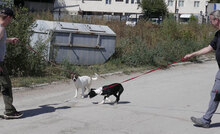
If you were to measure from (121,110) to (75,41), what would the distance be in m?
5.71

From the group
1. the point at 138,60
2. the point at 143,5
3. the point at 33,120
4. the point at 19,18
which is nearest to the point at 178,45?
the point at 138,60

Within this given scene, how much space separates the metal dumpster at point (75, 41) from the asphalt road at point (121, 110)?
72.7 inches

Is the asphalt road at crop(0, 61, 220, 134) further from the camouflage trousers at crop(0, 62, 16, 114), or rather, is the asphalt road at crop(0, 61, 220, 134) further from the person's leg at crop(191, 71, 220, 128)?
the camouflage trousers at crop(0, 62, 16, 114)

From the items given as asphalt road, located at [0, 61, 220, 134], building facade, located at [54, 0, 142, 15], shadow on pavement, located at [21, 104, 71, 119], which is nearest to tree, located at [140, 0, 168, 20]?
building facade, located at [54, 0, 142, 15]

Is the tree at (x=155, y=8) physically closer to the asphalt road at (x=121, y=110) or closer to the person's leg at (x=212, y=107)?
the asphalt road at (x=121, y=110)

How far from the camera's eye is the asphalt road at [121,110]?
6316mm

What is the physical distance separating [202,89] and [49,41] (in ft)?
17.9

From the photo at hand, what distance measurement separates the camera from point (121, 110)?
7699mm

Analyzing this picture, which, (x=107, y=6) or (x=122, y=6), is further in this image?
(x=107, y=6)

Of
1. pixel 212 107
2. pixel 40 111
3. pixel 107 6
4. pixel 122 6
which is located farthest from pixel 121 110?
pixel 107 6

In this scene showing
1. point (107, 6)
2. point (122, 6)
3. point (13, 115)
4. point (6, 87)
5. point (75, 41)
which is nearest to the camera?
point (6, 87)

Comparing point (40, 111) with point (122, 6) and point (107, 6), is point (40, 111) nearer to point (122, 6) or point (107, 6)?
point (122, 6)

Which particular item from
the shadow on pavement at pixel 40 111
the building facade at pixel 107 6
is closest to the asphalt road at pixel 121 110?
the shadow on pavement at pixel 40 111

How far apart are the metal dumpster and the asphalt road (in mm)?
1847
